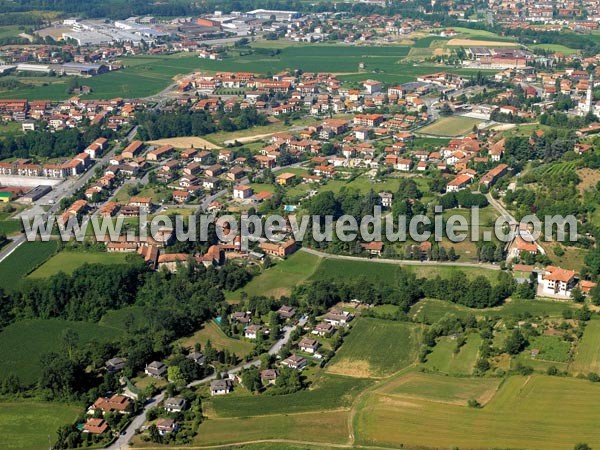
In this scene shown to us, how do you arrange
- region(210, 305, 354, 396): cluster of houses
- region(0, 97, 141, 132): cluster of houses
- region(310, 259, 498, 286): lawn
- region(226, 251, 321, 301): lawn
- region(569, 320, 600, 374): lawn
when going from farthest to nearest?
1. region(0, 97, 141, 132): cluster of houses
2. region(310, 259, 498, 286): lawn
3. region(226, 251, 321, 301): lawn
4. region(569, 320, 600, 374): lawn
5. region(210, 305, 354, 396): cluster of houses

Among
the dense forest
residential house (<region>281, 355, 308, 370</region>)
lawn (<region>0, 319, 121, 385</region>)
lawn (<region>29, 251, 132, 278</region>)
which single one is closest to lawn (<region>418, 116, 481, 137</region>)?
the dense forest

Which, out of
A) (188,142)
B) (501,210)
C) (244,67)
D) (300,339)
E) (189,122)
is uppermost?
(244,67)

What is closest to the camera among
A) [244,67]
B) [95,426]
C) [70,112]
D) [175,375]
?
[95,426]

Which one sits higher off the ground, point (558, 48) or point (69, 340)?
point (558, 48)

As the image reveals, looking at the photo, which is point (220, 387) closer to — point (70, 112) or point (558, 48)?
point (70, 112)

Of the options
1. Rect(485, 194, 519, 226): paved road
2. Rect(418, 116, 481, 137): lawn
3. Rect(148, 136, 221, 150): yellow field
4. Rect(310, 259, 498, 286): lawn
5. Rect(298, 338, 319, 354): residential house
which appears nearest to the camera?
Rect(298, 338, 319, 354): residential house

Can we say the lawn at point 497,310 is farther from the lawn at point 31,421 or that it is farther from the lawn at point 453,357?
the lawn at point 31,421

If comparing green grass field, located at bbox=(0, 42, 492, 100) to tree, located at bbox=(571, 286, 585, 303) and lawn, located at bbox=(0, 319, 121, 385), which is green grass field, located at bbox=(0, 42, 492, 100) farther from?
tree, located at bbox=(571, 286, 585, 303)

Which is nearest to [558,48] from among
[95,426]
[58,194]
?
[58,194]
